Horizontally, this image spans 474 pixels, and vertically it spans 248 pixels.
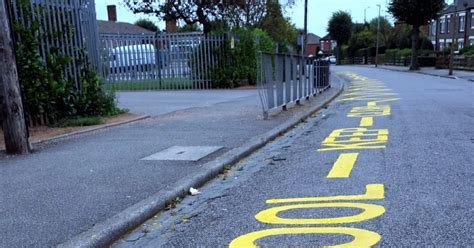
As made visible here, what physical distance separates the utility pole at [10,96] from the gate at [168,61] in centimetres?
1299

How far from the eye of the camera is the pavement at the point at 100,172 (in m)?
4.30

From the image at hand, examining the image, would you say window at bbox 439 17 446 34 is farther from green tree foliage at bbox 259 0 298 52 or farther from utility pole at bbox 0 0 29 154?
utility pole at bbox 0 0 29 154

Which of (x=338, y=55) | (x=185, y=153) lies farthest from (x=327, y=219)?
(x=338, y=55)

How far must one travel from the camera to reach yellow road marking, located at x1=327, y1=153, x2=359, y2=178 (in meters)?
5.91

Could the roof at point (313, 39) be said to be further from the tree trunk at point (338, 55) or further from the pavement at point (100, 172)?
the pavement at point (100, 172)

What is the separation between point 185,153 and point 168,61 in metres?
14.5

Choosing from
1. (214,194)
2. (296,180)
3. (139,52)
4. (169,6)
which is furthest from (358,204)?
(169,6)

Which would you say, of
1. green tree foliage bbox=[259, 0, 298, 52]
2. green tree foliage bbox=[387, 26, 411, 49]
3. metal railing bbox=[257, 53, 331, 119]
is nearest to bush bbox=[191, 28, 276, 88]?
metal railing bbox=[257, 53, 331, 119]

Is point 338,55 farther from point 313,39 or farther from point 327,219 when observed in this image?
point 327,219

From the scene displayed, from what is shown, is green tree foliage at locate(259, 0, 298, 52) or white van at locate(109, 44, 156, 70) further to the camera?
green tree foliage at locate(259, 0, 298, 52)

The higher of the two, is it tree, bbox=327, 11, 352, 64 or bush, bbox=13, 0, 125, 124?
tree, bbox=327, 11, 352, 64

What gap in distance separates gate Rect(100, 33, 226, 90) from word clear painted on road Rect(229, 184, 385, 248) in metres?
16.6

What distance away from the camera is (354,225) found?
4.13 meters

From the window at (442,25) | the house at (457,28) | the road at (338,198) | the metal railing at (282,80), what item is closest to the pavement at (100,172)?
the road at (338,198)
